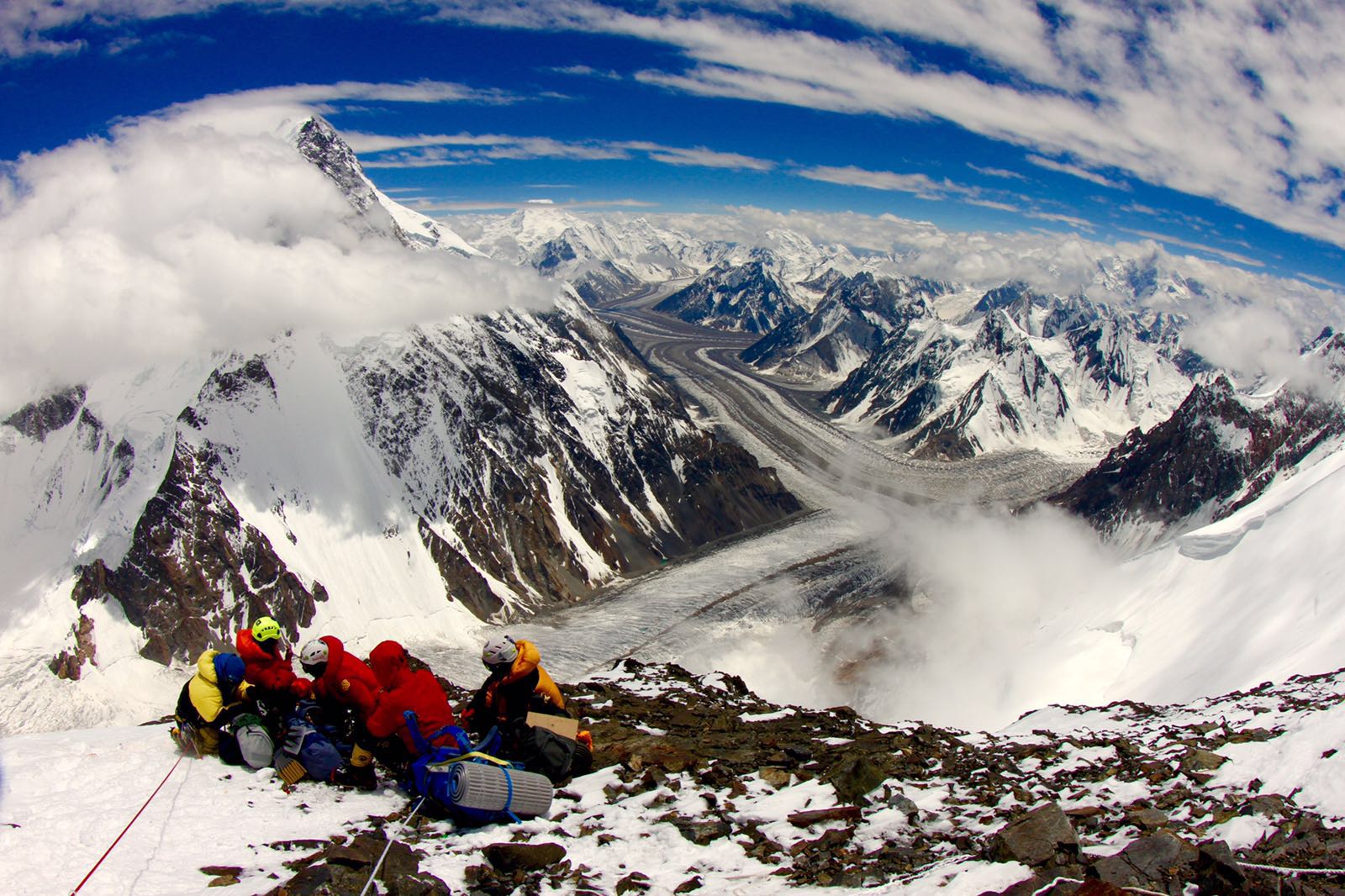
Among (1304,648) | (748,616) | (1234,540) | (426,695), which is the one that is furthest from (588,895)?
(748,616)

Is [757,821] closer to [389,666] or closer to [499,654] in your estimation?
[499,654]

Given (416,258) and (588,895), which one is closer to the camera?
(588,895)

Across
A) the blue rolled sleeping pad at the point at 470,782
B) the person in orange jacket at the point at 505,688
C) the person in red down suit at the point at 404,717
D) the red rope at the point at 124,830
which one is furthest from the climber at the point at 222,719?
the person in orange jacket at the point at 505,688

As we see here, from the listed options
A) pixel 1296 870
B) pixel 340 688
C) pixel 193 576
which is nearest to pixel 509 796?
pixel 340 688

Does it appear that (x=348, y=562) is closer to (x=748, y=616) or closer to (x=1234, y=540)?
(x=748, y=616)

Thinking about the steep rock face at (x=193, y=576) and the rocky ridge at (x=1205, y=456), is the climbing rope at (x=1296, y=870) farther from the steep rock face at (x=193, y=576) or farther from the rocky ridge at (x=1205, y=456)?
the rocky ridge at (x=1205, y=456)

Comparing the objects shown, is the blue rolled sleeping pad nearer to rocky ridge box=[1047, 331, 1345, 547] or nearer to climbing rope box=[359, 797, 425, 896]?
climbing rope box=[359, 797, 425, 896]
